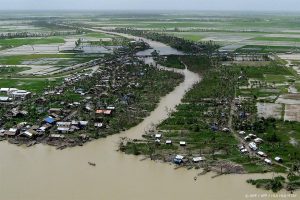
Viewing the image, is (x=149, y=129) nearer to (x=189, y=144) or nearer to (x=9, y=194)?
(x=189, y=144)

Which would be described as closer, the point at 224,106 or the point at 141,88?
the point at 224,106

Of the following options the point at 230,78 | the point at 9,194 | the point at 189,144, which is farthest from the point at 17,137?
the point at 230,78

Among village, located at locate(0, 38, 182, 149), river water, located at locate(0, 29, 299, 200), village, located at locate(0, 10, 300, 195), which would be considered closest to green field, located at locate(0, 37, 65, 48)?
village, located at locate(0, 10, 300, 195)

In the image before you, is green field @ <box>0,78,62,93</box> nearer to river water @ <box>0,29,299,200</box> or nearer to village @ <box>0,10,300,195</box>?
village @ <box>0,10,300,195</box>

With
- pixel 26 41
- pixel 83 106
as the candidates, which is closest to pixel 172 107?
pixel 83 106

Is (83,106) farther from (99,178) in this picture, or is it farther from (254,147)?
(254,147)

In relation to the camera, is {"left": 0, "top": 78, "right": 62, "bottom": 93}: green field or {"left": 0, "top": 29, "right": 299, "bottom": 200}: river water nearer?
{"left": 0, "top": 29, "right": 299, "bottom": 200}: river water

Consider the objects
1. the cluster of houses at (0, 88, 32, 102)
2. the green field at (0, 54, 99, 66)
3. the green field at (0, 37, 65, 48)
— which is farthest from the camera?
the green field at (0, 37, 65, 48)

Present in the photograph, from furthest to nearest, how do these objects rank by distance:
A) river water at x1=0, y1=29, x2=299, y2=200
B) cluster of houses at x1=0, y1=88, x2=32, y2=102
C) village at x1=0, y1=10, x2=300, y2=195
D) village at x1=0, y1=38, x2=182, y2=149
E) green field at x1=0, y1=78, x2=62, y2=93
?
1. green field at x1=0, y1=78, x2=62, y2=93
2. cluster of houses at x1=0, y1=88, x2=32, y2=102
3. village at x1=0, y1=38, x2=182, y2=149
4. village at x1=0, y1=10, x2=300, y2=195
5. river water at x1=0, y1=29, x2=299, y2=200
